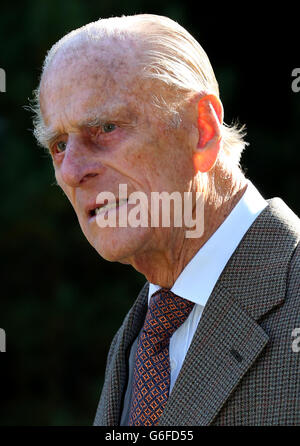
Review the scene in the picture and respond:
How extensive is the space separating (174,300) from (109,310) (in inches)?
151

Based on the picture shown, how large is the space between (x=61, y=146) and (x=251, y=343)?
2.47 feet

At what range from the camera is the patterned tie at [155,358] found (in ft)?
6.42

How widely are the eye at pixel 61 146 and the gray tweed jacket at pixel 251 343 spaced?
548mm

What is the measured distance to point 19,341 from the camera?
582 cm

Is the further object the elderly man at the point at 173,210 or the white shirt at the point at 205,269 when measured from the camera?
the white shirt at the point at 205,269

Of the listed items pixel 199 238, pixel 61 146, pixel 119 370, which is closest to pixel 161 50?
pixel 61 146

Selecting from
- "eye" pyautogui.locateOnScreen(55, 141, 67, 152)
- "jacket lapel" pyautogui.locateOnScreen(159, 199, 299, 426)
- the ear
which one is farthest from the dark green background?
"jacket lapel" pyautogui.locateOnScreen(159, 199, 299, 426)

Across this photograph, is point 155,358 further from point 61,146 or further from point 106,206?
point 61,146

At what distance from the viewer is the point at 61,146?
6.94 feet

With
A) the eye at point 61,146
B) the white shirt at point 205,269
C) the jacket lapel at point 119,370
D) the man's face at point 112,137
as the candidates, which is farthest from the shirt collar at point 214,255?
the eye at point 61,146

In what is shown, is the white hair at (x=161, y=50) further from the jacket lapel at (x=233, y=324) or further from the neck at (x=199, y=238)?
the jacket lapel at (x=233, y=324)

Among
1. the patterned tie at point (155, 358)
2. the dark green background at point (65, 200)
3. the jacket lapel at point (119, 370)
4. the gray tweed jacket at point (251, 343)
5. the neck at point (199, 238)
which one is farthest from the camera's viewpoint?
the dark green background at point (65, 200)

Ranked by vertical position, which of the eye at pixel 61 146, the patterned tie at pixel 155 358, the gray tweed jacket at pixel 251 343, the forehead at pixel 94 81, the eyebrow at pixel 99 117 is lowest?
the patterned tie at pixel 155 358

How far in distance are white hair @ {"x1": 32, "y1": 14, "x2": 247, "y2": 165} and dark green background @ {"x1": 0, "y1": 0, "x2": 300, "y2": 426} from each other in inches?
140
